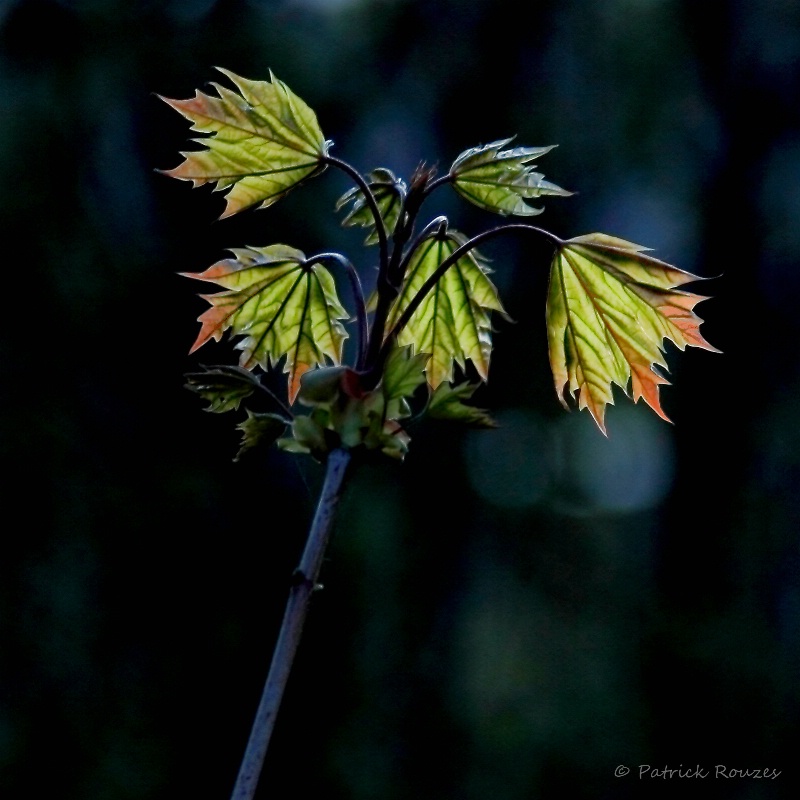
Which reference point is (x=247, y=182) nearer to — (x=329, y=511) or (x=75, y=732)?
(x=329, y=511)

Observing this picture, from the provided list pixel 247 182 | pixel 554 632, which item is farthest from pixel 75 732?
pixel 247 182

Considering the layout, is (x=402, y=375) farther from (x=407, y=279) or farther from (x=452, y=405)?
(x=407, y=279)

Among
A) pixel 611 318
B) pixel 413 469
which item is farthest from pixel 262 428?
pixel 413 469

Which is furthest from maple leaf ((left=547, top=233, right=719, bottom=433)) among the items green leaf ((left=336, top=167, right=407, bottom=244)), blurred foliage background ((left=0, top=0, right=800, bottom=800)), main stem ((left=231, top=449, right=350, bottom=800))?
blurred foliage background ((left=0, top=0, right=800, bottom=800))
